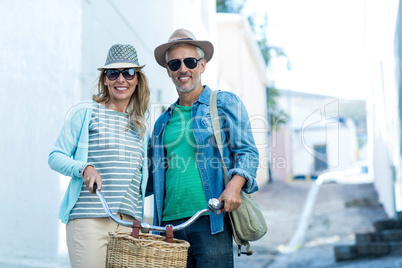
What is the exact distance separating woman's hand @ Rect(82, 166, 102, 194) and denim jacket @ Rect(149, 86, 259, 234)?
483 millimetres

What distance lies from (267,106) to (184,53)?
24.2 metres

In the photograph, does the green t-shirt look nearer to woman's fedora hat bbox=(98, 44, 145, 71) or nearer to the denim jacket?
the denim jacket

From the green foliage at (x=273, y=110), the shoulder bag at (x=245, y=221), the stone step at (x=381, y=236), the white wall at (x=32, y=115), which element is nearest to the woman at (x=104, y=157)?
the shoulder bag at (x=245, y=221)

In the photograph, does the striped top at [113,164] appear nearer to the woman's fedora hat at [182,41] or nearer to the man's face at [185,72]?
the man's face at [185,72]

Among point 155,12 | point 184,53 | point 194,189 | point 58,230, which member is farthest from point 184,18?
point 194,189

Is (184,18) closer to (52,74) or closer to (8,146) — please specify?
(52,74)

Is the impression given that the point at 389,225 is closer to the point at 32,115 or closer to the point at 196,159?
the point at 32,115

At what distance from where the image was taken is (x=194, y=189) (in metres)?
2.62

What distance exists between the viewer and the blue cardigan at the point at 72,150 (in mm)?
2510

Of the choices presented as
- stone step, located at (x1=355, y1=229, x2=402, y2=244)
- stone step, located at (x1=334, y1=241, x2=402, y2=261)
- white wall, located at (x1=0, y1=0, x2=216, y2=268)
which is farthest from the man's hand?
stone step, located at (x1=355, y1=229, x2=402, y2=244)

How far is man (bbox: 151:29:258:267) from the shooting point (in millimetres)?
2549

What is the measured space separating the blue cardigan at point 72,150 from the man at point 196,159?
0.44 m

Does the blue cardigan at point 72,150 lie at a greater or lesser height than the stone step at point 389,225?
greater

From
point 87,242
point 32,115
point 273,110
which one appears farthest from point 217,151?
point 273,110
